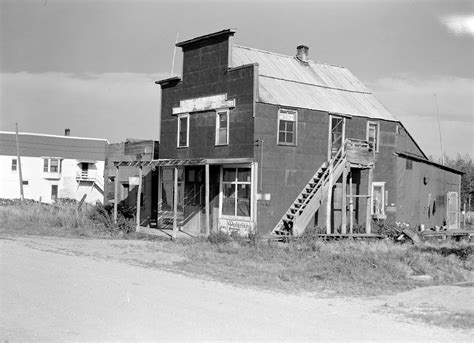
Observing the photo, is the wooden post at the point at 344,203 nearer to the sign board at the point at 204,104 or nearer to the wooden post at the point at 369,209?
the wooden post at the point at 369,209

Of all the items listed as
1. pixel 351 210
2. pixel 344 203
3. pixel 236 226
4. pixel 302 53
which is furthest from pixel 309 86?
pixel 236 226

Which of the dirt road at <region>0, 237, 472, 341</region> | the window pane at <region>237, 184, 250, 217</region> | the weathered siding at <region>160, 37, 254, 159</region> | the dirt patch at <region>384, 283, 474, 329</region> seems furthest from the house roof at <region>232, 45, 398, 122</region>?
the dirt patch at <region>384, 283, 474, 329</region>

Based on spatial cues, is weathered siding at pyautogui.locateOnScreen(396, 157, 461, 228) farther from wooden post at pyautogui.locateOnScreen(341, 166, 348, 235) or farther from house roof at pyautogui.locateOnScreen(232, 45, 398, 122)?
wooden post at pyautogui.locateOnScreen(341, 166, 348, 235)

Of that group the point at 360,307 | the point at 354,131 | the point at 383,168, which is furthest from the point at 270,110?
the point at 360,307

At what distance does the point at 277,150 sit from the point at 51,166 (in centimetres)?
4853

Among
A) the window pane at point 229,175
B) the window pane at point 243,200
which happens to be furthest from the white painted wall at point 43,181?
the window pane at point 243,200

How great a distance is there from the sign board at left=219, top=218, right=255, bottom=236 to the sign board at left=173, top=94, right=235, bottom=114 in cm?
501

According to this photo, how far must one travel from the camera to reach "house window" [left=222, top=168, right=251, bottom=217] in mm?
25453

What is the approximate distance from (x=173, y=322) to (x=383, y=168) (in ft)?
72.9

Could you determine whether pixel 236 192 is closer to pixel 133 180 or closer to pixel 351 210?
pixel 351 210

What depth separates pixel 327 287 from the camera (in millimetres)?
14078

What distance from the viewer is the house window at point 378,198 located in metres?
29.1

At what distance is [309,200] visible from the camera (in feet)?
83.6

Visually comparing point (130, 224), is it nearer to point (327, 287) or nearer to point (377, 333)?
point (327, 287)
